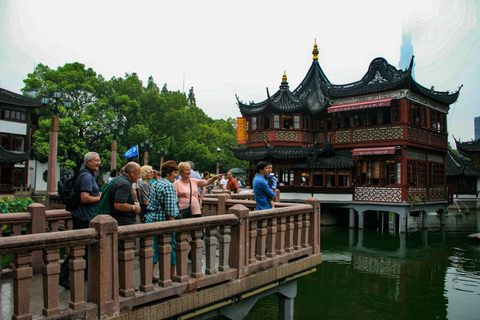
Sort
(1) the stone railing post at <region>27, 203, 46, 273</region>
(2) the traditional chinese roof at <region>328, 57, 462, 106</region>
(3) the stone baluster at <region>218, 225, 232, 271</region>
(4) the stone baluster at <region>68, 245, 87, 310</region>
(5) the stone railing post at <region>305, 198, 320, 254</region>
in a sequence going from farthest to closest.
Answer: (2) the traditional chinese roof at <region>328, 57, 462, 106</region> → (5) the stone railing post at <region>305, 198, 320, 254</region> → (1) the stone railing post at <region>27, 203, 46, 273</region> → (3) the stone baluster at <region>218, 225, 232, 271</region> → (4) the stone baluster at <region>68, 245, 87, 310</region>

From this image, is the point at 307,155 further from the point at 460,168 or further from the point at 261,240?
the point at 460,168

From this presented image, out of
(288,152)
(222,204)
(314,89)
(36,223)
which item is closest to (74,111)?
(288,152)

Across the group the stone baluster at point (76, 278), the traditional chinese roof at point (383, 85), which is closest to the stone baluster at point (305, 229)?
the stone baluster at point (76, 278)

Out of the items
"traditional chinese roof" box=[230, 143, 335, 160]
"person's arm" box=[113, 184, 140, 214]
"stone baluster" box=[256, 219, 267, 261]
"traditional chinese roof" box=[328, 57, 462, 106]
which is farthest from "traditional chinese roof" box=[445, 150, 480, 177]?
"person's arm" box=[113, 184, 140, 214]

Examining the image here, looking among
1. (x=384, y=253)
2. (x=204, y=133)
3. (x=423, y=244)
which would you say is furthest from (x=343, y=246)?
(x=204, y=133)

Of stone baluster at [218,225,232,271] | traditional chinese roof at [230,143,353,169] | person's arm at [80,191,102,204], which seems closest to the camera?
person's arm at [80,191,102,204]

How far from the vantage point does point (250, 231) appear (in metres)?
5.77

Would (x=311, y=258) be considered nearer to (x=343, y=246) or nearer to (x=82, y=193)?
(x=82, y=193)

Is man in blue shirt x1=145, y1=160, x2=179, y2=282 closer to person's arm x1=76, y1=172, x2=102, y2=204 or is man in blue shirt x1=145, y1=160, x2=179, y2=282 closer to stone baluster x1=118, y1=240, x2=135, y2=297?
person's arm x1=76, y1=172, x2=102, y2=204

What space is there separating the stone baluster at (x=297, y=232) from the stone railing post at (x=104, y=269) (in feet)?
12.6

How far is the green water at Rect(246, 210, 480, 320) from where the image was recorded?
10633 mm

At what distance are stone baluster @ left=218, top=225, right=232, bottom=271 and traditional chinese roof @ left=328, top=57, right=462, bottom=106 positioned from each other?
21.0 metres

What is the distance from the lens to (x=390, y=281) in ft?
43.9

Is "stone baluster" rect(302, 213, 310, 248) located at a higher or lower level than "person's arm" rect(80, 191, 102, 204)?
lower
